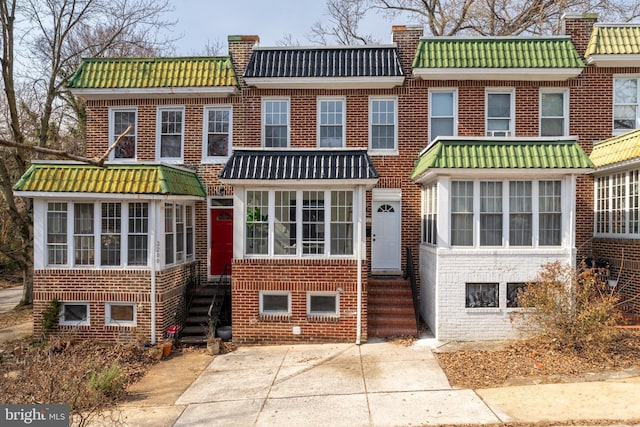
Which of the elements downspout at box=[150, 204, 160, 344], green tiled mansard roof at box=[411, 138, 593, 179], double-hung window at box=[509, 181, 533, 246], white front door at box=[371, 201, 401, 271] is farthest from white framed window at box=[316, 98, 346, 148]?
downspout at box=[150, 204, 160, 344]

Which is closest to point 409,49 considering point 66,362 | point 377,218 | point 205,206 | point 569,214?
point 377,218

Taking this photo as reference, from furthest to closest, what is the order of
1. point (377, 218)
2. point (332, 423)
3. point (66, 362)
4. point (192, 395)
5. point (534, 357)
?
point (377, 218)
point (534, 357)
point (192, 395)
point (332, 423)
point (66, 362)

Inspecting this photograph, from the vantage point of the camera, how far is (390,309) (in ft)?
38.2

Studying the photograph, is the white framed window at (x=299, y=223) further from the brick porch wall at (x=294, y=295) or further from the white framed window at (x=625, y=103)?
the white framed window at (x=625, y=103)

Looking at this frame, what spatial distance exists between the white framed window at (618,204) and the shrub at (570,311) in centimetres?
264

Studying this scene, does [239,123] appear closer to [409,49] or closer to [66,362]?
[409,49]

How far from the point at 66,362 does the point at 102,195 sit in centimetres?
555

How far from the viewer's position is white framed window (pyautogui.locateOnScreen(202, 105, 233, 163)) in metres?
13.9

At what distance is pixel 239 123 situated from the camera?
13781mm

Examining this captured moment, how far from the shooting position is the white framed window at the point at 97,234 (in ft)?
36.9

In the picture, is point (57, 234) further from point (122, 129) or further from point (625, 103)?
point (625, 103)

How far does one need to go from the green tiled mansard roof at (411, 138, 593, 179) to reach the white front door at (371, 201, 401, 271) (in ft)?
10.2

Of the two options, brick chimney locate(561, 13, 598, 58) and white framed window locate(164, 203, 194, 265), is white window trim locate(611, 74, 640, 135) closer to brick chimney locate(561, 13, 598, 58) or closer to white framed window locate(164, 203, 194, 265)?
brick chimney locate(561, 13, 598, 58)

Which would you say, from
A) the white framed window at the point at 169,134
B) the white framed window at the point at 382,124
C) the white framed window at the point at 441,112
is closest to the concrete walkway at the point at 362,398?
the white framed window at the point at 382,124
